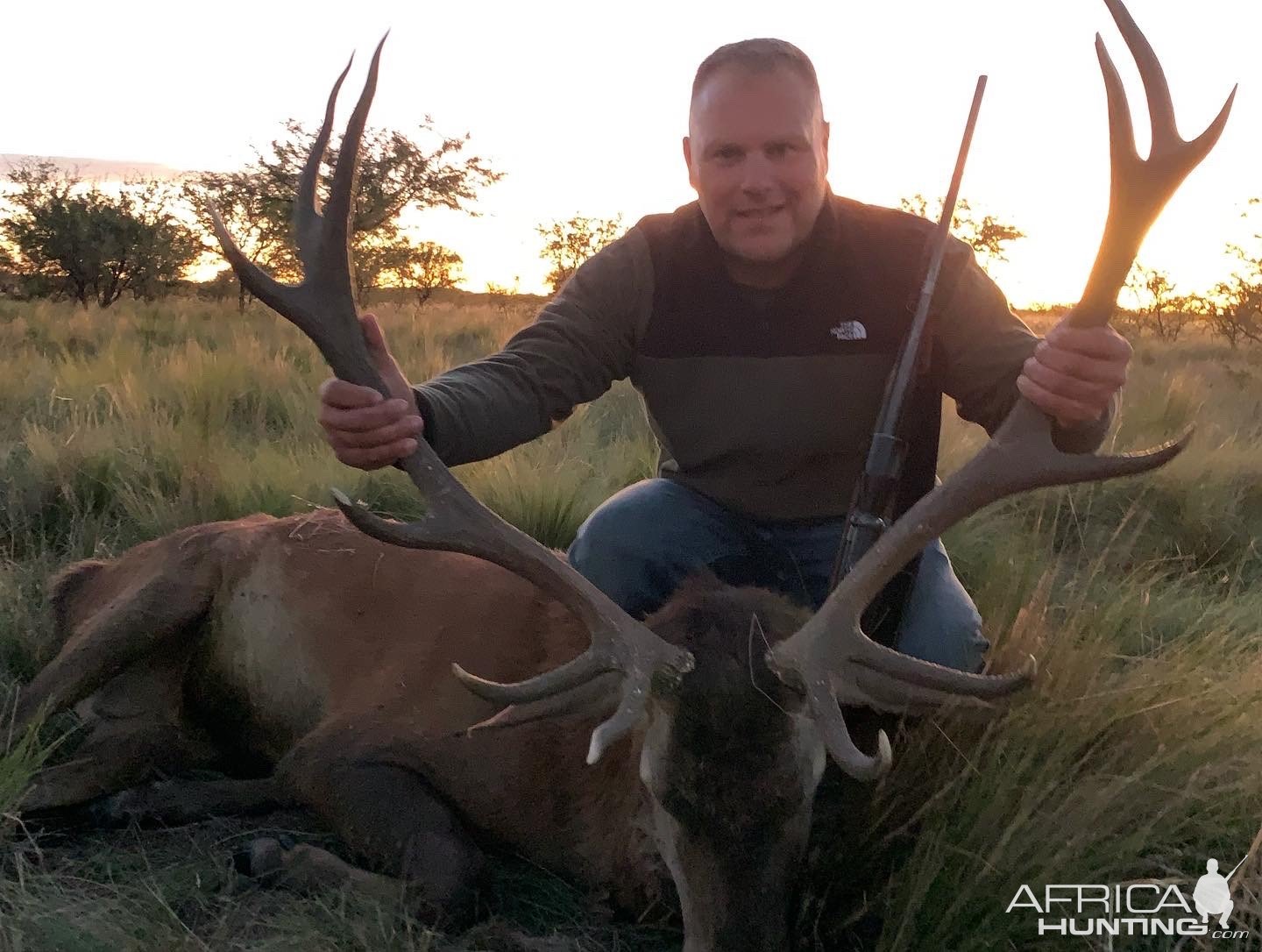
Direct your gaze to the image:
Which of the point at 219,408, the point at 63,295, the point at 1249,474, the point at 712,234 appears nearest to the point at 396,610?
the point at 712,234

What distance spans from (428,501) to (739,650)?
81cm

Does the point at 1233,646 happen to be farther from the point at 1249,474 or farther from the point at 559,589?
the point at 1249,474

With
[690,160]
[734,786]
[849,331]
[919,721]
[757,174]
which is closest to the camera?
[734,786]

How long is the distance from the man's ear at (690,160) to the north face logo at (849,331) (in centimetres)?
70

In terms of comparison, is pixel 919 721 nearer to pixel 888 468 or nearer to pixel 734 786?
pixel 888 468

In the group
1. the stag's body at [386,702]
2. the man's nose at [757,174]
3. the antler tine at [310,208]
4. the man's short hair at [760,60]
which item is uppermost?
the man's short hair at [760,60]

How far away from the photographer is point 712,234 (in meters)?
3.69

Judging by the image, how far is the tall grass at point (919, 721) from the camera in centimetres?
246

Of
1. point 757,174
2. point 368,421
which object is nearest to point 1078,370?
point 757,174

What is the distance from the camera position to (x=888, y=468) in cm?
317

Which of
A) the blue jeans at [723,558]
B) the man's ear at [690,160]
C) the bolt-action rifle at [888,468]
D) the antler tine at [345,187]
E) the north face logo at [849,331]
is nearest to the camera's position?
the antler tine at [345,187]

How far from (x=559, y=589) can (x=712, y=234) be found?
1.66 metres

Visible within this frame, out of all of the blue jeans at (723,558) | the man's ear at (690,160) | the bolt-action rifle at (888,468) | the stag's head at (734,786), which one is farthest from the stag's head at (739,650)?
the man's ear at (690,160)

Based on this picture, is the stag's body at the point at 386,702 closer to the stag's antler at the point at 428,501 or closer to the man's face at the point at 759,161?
the stag's antler at the point at 428,501
